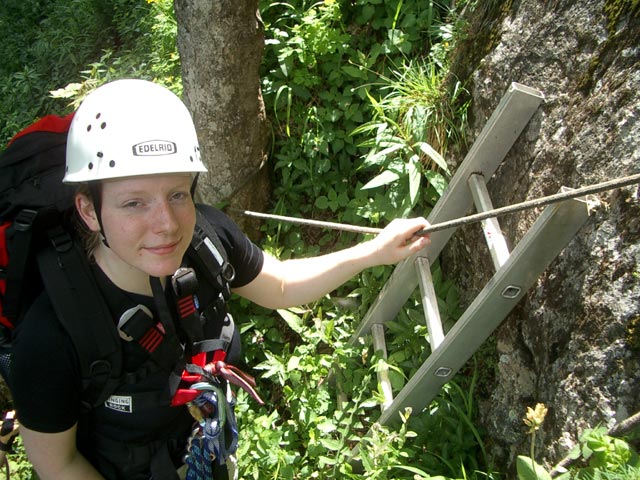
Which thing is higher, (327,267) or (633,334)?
(633,334)

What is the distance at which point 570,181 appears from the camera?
2338mm

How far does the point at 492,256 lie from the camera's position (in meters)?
2.50

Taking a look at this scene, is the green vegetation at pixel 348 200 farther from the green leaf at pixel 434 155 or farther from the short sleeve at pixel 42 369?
the short sleeve at pixel 42 369

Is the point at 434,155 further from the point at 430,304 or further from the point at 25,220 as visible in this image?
the point at 25,220

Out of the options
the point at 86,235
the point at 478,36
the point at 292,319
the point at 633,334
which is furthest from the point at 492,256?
the point at 86,235

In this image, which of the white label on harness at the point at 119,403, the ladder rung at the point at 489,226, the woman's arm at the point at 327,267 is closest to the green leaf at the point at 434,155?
the ladder rung at the point at 489,226

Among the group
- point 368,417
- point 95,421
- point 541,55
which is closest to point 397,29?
point 541,55

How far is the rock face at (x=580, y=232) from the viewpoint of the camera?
202cm

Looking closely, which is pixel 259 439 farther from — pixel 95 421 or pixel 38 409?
pixel 38 409

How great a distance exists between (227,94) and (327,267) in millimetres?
1656

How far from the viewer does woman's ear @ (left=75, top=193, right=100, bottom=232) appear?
1940 millimetres

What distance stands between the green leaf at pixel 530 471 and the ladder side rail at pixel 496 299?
0.68 m

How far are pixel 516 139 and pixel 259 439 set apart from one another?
1996 mm

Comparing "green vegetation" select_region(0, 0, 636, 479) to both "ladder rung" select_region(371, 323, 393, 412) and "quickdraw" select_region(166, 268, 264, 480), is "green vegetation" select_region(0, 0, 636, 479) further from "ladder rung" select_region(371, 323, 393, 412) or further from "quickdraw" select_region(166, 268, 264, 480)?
"quickdraw" select_region(166, 268, 264, 480)
